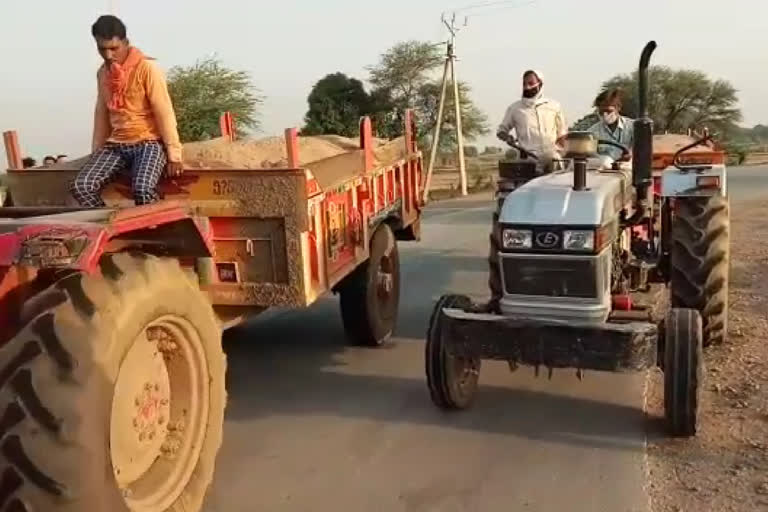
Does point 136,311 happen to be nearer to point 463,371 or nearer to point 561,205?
point 561,205

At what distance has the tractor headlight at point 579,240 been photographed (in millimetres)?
4949

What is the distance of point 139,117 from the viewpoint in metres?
5.29

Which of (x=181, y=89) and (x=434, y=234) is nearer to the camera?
(x=434, y=234)

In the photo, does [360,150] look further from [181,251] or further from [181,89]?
[181,89]

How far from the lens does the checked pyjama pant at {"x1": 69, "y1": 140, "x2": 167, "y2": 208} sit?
5.14m

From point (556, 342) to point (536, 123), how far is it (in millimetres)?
3069

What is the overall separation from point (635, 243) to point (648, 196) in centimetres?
72

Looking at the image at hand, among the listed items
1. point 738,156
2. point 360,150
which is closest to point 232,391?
point 360,150

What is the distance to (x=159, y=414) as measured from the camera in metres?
3.75

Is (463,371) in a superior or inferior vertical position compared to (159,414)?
inferior

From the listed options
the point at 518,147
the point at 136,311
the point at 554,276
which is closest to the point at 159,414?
the point at 136,311

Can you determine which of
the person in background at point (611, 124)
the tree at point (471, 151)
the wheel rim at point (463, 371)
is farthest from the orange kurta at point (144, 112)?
the tree at point (471, 151)

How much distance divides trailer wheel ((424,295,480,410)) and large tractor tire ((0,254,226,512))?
1.70 m

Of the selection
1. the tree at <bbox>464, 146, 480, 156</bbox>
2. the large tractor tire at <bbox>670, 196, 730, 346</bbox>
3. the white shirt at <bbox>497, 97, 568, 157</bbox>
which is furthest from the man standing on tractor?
the tree at <bbox>464, 146, 480, 156</bbox>
